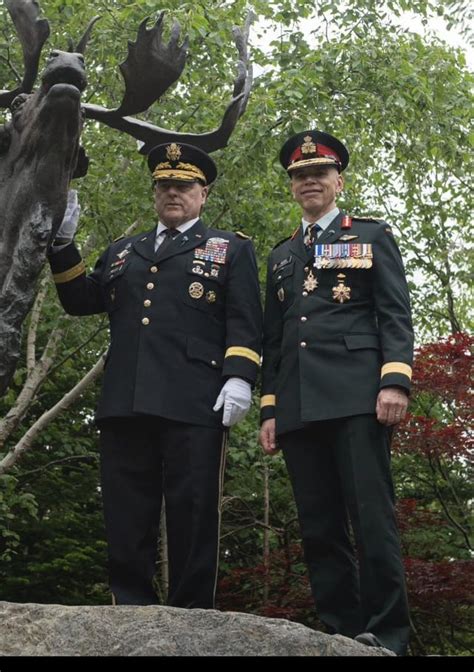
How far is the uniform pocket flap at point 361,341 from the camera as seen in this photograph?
4023 millimetres

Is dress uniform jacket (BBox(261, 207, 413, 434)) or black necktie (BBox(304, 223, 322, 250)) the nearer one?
dress uniform jacket (BBox(261, 207, 413, 434))

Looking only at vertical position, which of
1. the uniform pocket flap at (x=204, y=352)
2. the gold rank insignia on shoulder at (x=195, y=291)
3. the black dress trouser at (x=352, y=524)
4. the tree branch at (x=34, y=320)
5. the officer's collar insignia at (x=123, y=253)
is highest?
the tree branch at (x=34, y=320)

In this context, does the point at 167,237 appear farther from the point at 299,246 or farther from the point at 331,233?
the point at 331,233

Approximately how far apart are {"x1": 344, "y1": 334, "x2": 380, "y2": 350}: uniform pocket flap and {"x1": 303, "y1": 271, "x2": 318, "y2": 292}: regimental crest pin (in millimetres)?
280

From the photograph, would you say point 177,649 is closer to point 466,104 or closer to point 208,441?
point 208,441

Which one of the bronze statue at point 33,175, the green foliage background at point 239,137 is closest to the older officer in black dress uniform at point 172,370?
the bronze statue at point 33,175

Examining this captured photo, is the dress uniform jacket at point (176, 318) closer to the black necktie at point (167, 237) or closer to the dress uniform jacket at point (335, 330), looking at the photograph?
the black necktie at point (167, 237)

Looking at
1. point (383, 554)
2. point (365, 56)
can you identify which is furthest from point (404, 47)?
point (383, 554)

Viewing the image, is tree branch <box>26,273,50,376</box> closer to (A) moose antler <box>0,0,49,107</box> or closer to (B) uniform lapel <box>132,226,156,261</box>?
(B) uniform lapel <box>132,226,156,261</box>

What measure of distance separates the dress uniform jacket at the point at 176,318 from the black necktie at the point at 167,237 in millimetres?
13

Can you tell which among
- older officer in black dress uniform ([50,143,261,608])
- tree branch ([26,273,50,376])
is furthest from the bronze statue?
tree branch ([26,273,50,376])

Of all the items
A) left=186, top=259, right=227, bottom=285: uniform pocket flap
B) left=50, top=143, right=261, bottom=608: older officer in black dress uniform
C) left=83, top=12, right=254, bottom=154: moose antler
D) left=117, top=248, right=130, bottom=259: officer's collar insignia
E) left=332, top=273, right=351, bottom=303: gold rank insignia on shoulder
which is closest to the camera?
left=50, top=143, right=261, bottom=608: older officer in black dress uniform

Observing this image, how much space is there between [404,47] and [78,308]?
514 centimetres

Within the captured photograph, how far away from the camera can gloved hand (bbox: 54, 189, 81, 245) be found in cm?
411
